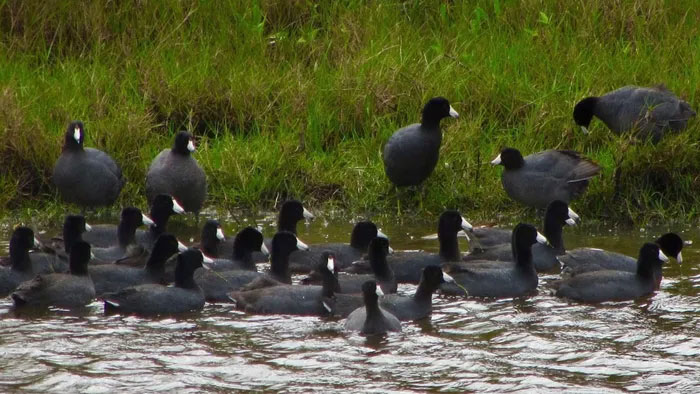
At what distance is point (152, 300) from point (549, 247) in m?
3.39

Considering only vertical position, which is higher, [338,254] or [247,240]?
[247,240]

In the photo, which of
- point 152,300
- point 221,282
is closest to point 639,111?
point 221,282

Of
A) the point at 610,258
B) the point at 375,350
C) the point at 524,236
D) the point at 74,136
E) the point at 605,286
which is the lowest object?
the point at 375,350

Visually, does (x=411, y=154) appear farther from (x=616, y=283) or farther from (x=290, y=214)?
(x=616, y=283)

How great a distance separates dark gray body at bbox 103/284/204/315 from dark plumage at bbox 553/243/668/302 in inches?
101

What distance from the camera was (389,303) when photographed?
9312 mm

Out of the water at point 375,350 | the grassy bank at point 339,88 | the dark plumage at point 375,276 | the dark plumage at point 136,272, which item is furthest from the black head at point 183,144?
the water at point 375,350

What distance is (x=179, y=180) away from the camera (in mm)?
12055

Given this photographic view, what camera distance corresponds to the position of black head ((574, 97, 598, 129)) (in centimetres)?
1283

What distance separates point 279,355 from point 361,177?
16.4 feet

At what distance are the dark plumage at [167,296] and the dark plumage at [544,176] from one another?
3.42 m

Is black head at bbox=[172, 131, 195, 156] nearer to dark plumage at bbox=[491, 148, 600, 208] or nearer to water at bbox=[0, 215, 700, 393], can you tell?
dark plumage at bbox=[491, 148, 600, 208]

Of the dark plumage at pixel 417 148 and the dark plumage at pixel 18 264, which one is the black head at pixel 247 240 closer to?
the dark plumage at pixel 18 264

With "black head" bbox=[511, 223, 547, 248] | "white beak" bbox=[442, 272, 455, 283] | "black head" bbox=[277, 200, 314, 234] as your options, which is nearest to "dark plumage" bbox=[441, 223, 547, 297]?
"black head" bbox=[511, 223, 547, 248]
